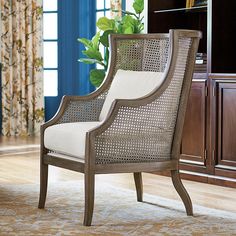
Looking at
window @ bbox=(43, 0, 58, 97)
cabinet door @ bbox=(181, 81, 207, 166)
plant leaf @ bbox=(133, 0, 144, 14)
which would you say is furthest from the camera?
window @ bbox=(43, 0, 58, 97)

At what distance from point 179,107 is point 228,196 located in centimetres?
88

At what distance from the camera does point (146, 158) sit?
3732 millimetres

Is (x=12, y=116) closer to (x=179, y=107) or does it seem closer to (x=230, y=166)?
(x=230, y=166)

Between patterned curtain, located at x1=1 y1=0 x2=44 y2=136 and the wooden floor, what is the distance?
4.68 ft

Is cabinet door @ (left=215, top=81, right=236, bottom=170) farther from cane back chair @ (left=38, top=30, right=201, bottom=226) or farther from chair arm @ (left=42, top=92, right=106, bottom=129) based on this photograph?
chair arm @ (left=42, top=92, right=106, bottom=129)

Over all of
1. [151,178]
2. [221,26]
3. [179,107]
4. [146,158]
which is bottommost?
[151,178]

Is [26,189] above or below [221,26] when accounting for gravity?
below

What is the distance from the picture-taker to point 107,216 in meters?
3.78

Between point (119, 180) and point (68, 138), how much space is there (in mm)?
1489

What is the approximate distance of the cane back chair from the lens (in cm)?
355

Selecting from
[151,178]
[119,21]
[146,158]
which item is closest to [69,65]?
[119,21]

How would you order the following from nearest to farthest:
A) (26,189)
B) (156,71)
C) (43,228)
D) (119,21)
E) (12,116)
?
1. (43,228)
2. (156,71)
3. (26,189)
4. (119,21)
5. (12,116)

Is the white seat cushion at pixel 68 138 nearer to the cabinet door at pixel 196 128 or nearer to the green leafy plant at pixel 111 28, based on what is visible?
the cabinet door at pixel 196 128

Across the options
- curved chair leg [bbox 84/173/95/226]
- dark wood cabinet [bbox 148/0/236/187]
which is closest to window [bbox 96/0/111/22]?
dark wood cabinet [bbox 148/0/236/187]
